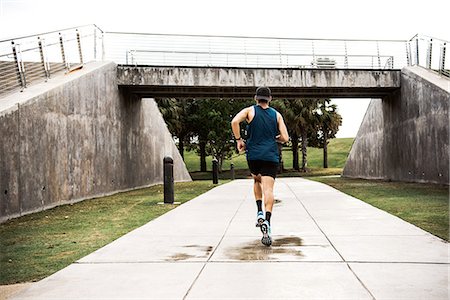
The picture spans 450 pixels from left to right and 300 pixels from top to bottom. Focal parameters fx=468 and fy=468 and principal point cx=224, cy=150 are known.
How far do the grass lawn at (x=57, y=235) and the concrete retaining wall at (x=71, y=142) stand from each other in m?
0.86

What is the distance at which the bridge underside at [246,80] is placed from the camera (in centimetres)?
2084

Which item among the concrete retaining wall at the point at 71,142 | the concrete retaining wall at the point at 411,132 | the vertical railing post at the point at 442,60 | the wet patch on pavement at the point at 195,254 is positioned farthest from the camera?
the vertical railing post at the point at 442,60

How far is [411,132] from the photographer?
20.8 meters

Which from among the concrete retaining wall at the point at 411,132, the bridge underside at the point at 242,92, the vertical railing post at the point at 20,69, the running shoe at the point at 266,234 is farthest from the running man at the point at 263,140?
the bridge underside at the point at 242,92

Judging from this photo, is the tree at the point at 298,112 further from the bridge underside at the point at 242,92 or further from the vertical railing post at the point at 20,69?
the vertical railing post at the point at 20,69

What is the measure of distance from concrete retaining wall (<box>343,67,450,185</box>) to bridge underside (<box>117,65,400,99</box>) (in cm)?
144

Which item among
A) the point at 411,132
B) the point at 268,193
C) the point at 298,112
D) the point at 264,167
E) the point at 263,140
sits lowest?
the point at 268,193

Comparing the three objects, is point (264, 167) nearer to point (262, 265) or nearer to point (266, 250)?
point (266, 250)

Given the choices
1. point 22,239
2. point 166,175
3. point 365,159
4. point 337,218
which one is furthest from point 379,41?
point 22,239

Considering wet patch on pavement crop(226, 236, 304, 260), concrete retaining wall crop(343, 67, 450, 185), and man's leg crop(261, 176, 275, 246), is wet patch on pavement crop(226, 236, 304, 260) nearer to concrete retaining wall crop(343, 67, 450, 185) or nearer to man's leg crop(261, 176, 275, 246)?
man's leg crop(261, 176, 275, 246)

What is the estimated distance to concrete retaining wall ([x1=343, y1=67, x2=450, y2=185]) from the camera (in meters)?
17.4

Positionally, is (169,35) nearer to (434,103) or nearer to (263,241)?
(434,103)

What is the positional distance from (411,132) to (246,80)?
304 inches

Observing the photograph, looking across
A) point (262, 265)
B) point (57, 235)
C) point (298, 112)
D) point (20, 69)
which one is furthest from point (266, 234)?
point (298, 112)
